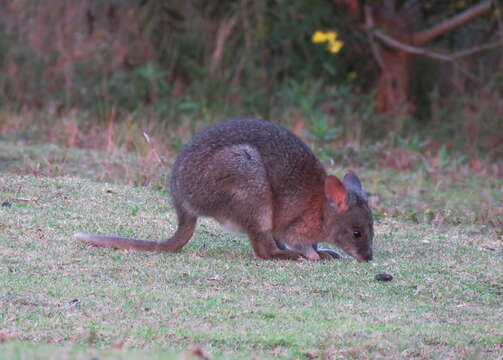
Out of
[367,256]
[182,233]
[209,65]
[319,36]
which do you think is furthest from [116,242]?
[209,65]

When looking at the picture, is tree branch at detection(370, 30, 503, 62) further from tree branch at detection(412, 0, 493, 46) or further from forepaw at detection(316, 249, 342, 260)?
forepaw at detection(316, 249, 342, 260)

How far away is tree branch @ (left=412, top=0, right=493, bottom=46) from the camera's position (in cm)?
1459

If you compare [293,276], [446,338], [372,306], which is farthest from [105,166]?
[446,338]

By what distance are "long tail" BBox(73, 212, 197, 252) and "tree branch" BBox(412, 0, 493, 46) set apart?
30.3 feet

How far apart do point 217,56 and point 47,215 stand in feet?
26.2

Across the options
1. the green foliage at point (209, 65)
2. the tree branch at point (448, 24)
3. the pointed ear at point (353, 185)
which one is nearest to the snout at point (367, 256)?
the pointed ear at point (353, 185)

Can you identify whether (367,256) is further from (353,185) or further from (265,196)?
(265,196)

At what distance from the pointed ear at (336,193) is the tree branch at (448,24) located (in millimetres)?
8687

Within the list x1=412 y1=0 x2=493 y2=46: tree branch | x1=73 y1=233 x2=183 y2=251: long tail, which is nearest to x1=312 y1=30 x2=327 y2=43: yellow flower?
x1=412 y1=0 x2=493 y2=46: tree branch

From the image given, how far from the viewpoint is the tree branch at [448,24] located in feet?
47.9

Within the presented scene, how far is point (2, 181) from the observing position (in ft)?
26.6

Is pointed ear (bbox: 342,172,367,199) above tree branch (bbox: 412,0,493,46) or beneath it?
beneath

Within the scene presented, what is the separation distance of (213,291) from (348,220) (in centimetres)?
153

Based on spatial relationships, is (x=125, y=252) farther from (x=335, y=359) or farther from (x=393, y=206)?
(x=393, y=206)
